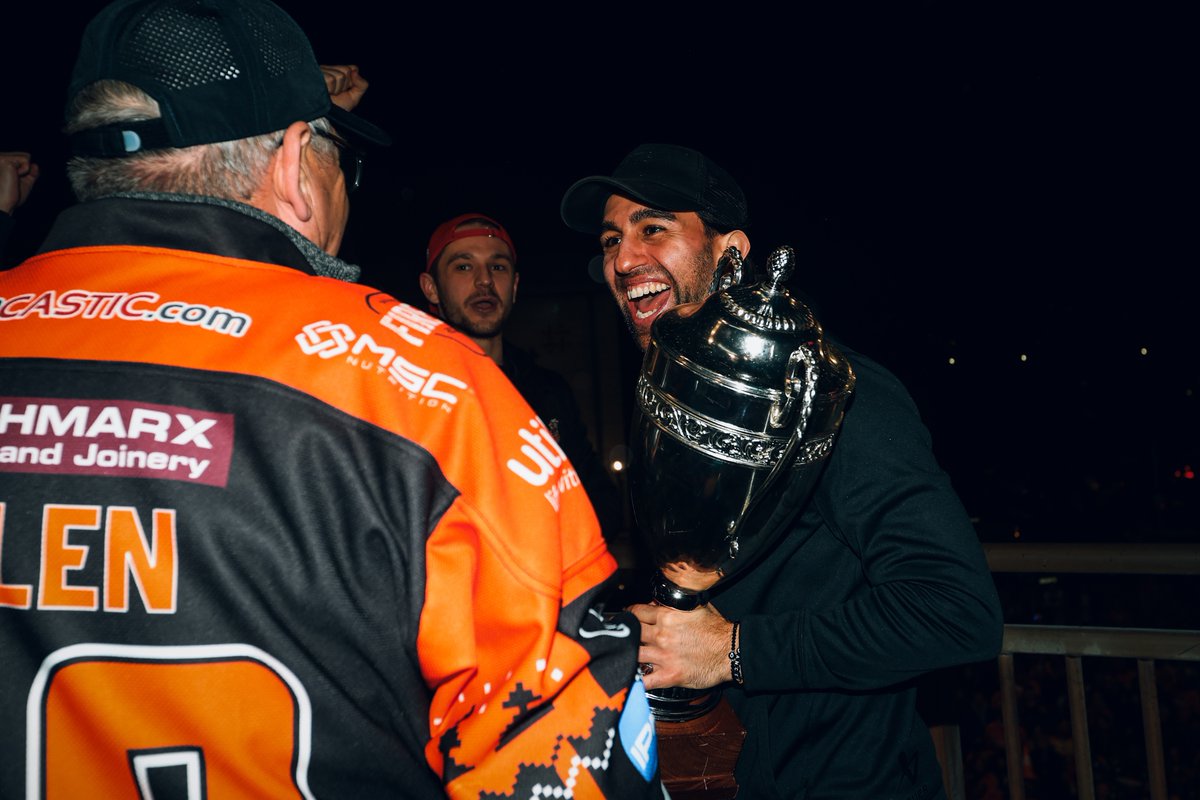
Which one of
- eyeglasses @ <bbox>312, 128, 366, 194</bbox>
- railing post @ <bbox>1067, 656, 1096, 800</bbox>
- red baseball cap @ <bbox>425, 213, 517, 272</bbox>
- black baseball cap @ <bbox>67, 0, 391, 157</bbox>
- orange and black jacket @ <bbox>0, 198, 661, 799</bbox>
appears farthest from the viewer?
red baseball cap @ <bbox>425, 213, 517, 272</bbox>

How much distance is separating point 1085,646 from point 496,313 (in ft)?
8.33

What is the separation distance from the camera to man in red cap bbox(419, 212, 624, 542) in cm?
346

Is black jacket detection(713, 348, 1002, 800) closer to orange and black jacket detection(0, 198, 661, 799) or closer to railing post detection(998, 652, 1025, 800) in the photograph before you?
orange and black jacket detection(0, 198, 661, 799)

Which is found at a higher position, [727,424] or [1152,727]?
[727,424]

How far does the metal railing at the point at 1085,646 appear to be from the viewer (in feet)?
7.08

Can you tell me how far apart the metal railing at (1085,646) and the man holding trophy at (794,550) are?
1.11m

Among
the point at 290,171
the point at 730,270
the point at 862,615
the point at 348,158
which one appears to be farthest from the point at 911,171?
the point at 290,171

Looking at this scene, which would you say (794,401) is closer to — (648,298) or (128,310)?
(648,298)

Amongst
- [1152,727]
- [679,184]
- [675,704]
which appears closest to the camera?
[675,704]

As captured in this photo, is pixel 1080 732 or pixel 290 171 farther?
pixel 1080 732

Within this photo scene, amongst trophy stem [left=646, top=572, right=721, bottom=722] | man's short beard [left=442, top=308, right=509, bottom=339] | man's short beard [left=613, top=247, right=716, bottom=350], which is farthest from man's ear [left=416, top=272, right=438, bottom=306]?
trophy stem [left=646, top=572, right=721, bottom=722]

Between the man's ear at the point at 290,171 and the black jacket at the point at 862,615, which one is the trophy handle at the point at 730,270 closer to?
the black jacket at the point at 862,615

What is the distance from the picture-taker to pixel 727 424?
45.4 inches

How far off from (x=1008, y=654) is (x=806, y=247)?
3.69m
